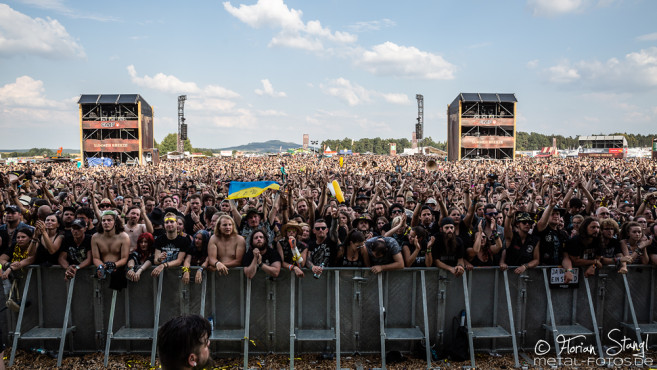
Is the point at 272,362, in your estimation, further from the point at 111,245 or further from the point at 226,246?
the point at 111,245

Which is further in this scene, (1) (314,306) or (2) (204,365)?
(1) (314,306)

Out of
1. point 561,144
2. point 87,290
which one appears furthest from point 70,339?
point 561,144

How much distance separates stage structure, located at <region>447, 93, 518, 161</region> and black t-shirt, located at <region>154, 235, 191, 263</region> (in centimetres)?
5033

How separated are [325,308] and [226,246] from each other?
5.17 ft

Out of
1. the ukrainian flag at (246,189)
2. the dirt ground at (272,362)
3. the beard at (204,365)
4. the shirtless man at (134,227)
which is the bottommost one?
the dirt ground at (272,362)

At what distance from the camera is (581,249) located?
602 cm

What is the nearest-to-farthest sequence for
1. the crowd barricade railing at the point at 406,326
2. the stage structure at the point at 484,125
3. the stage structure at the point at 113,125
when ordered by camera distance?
1. the crowd barricade railing at the point at 406,326
2. the stage structure at the point at 113,125
3. the stage structure at the point at 484,125

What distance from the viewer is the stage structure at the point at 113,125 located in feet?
167

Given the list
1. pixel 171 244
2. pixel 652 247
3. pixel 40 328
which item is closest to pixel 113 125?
pixel 40 328

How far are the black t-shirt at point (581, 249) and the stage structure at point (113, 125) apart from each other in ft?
162

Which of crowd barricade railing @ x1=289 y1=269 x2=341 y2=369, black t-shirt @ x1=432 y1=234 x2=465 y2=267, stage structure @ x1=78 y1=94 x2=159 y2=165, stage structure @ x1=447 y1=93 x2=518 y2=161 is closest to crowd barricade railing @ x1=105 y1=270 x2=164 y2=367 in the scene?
crowd barricade railing @ x1=289 y1=269 x2=341 y2=369

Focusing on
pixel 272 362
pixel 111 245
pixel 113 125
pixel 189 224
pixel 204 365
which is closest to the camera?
pixel 204 365

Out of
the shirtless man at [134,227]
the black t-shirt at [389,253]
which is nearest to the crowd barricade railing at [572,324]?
the black t-shirt at [389,253]

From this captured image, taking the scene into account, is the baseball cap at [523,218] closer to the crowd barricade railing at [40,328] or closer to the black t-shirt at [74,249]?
the black t-shirt at [74,249]
